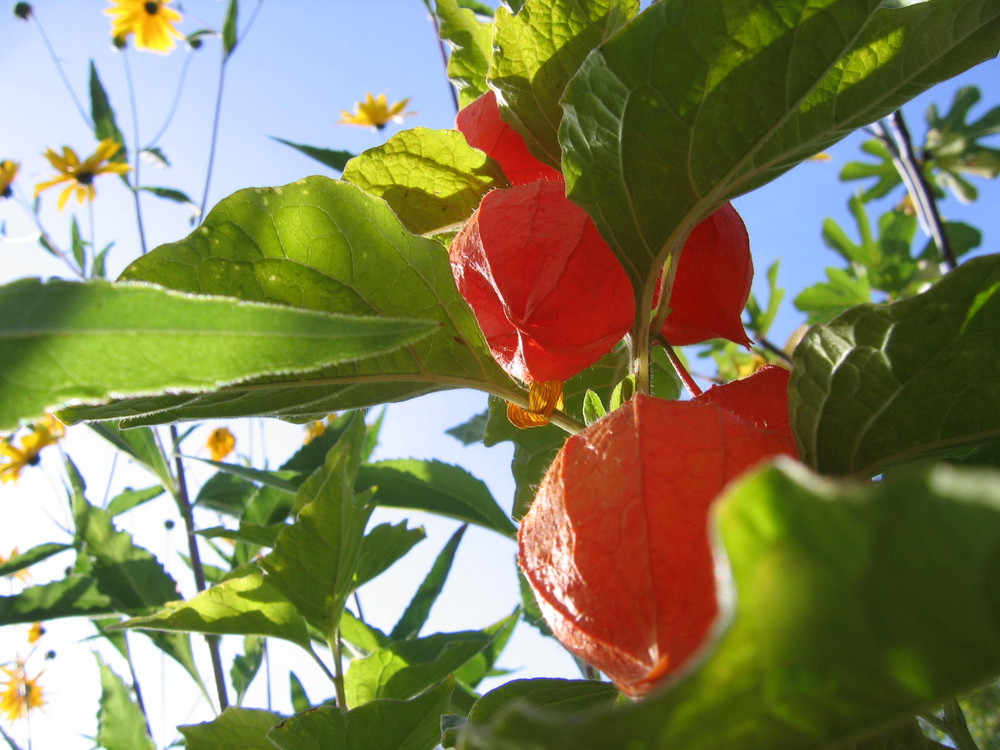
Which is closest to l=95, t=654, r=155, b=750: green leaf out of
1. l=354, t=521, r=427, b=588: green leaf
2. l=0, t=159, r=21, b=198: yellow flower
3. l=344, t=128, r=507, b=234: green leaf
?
l=354, t=521, r=427, b=588: green leaf

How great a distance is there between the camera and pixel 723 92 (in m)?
0.54

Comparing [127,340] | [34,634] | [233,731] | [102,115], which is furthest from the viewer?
[34,634]

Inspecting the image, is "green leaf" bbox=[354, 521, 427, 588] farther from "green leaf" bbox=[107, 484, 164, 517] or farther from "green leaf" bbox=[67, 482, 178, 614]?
"green leaf" bbox=[107, 484, 164, 517]

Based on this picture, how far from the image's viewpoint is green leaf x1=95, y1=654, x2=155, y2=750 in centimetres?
168

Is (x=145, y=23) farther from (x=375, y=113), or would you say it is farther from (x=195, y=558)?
(x=195, y=558)

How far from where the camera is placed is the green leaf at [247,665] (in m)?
1.93

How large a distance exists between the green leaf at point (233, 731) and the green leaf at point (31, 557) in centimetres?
129

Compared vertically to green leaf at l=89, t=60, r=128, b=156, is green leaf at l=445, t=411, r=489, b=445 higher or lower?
lower

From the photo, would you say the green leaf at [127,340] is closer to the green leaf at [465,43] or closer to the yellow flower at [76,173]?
the green leaf at [465,43]

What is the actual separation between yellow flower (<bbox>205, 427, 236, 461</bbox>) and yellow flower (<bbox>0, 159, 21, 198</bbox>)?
117cm

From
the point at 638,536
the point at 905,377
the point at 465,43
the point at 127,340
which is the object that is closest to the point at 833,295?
the point at 465,43

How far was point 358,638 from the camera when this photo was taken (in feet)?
4.58

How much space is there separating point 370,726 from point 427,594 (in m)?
0.87

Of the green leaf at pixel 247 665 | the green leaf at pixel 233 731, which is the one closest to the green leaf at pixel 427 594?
the green leaf at pixel 247 665
